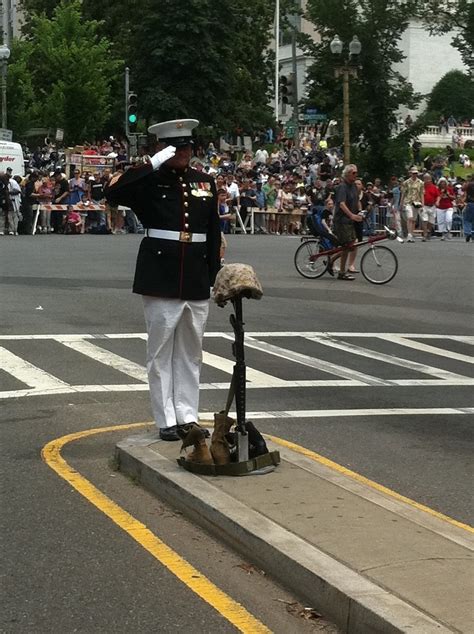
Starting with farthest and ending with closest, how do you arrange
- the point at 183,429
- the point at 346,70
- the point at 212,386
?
the point at 346,70, the point at 212,386, the point at 183,429

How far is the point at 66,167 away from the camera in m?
43.3

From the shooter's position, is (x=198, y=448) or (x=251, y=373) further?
(x=251, y=373)

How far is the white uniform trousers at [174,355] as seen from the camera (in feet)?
28.1

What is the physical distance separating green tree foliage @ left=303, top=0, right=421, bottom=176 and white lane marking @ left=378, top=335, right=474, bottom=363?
29.5 meters

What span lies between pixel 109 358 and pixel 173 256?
17.3 ft

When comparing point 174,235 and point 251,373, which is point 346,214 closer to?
point 251,373

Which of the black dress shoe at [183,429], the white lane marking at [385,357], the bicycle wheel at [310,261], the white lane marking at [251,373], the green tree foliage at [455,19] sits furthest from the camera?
the green tree foliage at [455,19]

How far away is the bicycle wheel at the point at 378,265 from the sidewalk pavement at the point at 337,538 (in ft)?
50.0

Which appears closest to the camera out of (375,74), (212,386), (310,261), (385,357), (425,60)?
(212,386)

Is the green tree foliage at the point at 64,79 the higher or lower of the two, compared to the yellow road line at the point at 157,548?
higher

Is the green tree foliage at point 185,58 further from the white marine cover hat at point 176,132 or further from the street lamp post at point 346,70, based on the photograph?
the white marine cover hat at point 176,132

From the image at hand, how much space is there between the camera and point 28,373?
1262cm

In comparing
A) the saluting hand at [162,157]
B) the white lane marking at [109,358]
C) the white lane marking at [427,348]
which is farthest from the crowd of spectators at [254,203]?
the saluting hand at [162,157]

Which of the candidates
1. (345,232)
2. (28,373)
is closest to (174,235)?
(28,373)
